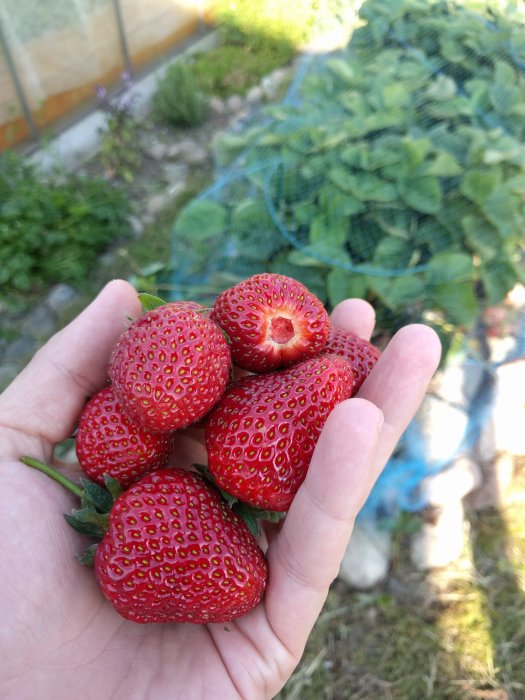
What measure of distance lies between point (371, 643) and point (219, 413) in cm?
133

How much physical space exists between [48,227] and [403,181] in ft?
6.35

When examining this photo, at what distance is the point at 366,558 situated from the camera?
227 cm

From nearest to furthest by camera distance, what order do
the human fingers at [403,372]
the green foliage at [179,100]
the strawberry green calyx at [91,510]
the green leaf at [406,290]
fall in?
the strawberry green calyx at [91,510], the human fingers at [403,372], the green leaf at [406,290], the green foliage at [179,100]

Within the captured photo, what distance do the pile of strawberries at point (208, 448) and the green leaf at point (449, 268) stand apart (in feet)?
4.28

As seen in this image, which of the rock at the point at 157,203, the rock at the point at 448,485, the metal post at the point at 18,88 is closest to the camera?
the rock at the point at 448,485

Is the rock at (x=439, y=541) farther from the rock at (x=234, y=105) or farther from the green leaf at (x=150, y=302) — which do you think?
the rock at (x=234, y=105)

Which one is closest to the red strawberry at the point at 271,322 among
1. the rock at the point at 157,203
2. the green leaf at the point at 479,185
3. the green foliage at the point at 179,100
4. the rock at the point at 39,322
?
the green leaf at the point at 479,185

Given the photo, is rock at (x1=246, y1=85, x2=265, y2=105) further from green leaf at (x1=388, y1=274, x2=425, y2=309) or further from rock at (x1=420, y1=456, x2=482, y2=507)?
rock at (x1=420, y1=456, x2=482, y2=507)

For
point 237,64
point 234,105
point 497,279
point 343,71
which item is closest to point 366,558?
point 497,279

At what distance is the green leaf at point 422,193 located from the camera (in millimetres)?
2611

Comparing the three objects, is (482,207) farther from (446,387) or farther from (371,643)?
(371,643)

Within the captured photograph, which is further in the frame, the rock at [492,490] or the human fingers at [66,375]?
the rock at [492,490]

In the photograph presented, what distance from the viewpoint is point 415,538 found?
2338 mm

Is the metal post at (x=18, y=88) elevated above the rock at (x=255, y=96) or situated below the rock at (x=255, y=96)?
above
